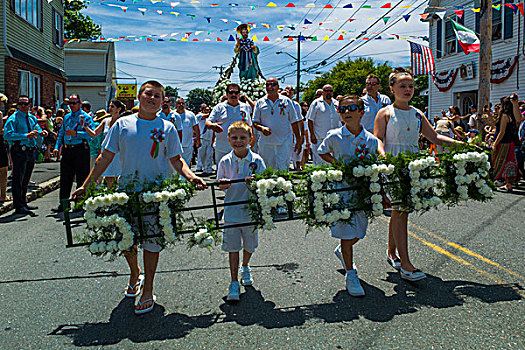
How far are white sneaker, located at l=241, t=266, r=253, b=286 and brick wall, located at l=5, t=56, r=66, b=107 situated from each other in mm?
16321

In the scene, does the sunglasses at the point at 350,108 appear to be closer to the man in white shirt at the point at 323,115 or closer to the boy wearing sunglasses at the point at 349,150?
the boy wearing sunglasses at the point at 349,150

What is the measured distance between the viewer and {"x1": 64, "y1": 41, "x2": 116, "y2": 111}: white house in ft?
141

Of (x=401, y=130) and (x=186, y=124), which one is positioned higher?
(x=186, y=124)

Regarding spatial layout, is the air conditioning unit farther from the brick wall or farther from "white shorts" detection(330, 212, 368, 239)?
"white shorts" detection(330, 212, 368, 239)

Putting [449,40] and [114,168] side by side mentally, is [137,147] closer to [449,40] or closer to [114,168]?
[114,168]

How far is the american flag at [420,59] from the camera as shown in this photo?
23844mm

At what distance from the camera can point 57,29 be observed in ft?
83.9

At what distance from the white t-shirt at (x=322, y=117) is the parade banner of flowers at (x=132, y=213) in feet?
19.4

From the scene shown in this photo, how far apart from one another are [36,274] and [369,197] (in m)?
3.55

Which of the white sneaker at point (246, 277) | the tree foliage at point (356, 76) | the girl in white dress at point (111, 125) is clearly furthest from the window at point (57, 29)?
the tree foliage at point (356, 76)

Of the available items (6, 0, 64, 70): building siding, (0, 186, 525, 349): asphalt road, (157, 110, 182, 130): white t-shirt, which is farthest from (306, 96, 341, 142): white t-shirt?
(6, 0, 64, 70): building siding

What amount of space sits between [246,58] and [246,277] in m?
11.1

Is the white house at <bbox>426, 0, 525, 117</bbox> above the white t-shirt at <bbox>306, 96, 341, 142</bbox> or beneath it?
above

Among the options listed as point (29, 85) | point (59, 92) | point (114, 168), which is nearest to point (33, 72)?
point (29, 85)
